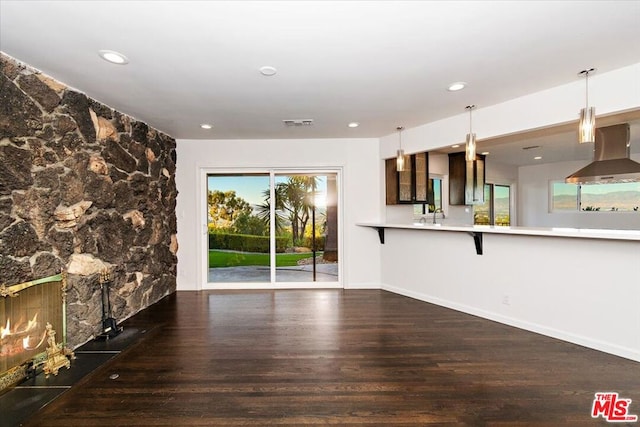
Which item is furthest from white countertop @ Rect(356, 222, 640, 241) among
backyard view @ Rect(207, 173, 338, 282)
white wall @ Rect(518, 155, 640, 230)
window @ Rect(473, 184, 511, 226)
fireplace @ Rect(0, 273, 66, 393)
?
Answer: white wall @ Rect(518, 155, 640, 230)

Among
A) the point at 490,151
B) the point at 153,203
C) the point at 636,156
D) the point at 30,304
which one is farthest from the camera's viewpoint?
the point at 636,156

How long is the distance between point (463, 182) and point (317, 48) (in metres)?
4.72

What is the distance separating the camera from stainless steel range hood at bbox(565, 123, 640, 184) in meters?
3.65

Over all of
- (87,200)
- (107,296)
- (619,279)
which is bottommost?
(107,296)

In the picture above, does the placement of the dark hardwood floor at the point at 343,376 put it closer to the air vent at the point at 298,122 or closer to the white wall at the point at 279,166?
the white wall at the point at 279,166

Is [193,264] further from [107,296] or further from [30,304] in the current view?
[30,304]

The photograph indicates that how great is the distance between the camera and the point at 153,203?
4211 mm

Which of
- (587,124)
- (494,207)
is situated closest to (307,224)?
(587,124)

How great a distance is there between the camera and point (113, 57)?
225 cm

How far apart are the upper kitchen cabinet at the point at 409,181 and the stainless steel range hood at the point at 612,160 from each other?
205 cm

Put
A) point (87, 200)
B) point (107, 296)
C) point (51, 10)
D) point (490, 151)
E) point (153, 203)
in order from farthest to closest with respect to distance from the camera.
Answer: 1. point (490, 151)
2. point (153, 203)
3. point (107, 296)
4. point (87, 200)
5. point (51, 10)

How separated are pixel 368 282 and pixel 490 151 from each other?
354 centimetres

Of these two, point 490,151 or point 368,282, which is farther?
point 490,151

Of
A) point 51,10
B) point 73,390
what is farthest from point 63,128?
Result: point 73,390
